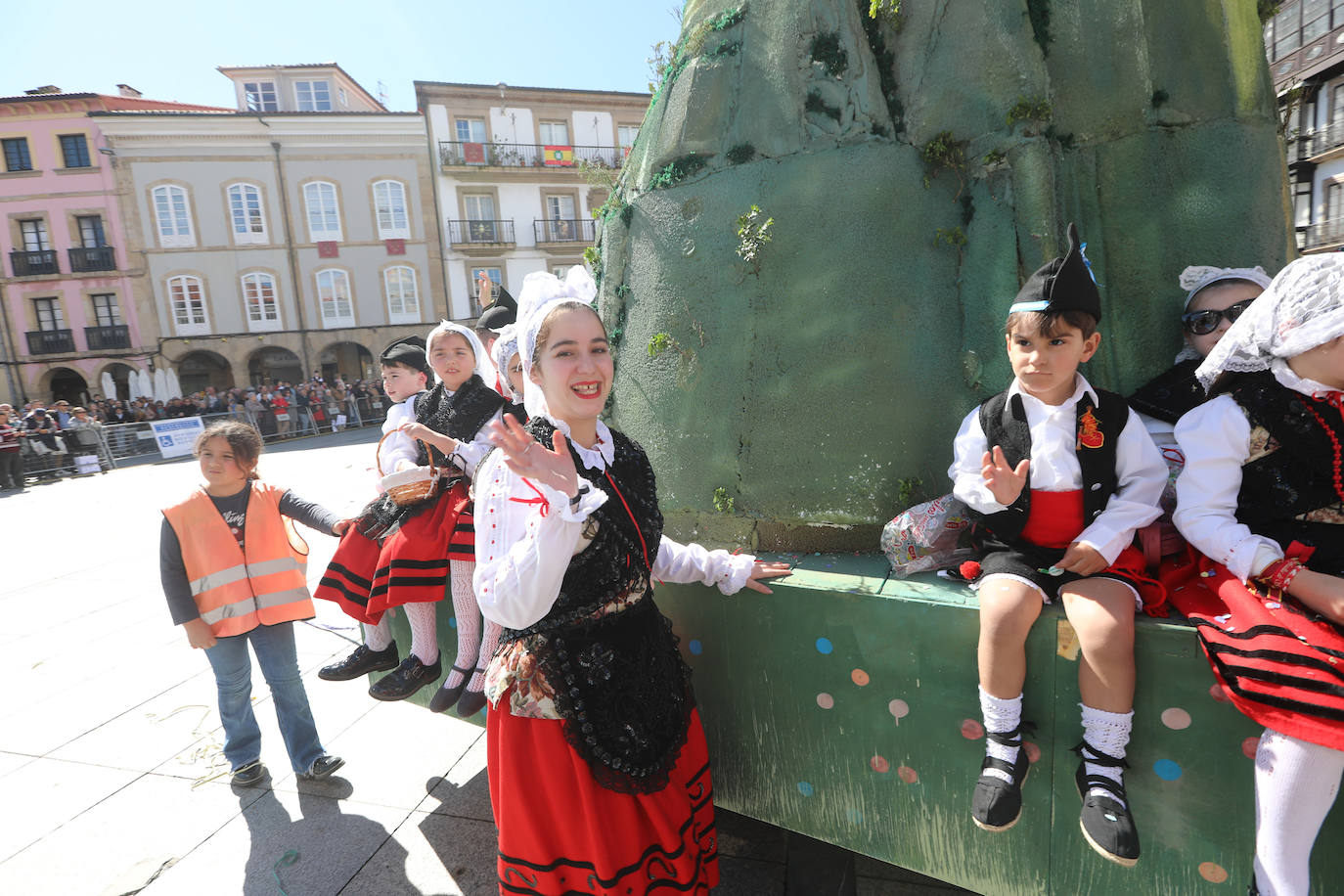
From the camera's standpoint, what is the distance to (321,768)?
3.39 meters

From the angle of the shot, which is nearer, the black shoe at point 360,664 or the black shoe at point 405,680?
the black shoe at point 405,680

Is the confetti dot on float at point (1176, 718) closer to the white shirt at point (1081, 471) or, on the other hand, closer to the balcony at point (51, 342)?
the white shirt at point (1081, 471)

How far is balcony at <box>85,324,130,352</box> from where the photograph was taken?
82.0ft

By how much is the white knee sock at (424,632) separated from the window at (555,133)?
2643 centimetres

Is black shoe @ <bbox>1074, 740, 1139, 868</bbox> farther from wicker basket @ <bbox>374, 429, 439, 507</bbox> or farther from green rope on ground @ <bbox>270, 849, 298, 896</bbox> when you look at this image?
green rope on ground @ <bbox>270, 849, 298, 896</bbox>

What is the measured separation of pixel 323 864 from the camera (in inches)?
112

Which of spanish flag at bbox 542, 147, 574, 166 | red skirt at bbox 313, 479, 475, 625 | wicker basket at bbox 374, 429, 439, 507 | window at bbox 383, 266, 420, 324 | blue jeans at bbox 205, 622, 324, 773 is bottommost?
blue jeans at bbox 205, 622, 324, 773

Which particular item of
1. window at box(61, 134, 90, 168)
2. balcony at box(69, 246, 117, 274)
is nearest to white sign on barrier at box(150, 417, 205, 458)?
balcony at box(69, 246, 117, 274)

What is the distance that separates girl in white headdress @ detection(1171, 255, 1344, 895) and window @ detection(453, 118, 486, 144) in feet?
90.3

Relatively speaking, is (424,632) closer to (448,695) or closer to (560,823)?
(448,695)

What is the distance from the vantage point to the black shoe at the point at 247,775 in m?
3.38

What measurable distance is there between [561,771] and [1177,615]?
171 centimetres

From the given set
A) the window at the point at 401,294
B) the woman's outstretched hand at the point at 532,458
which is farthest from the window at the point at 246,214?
the woman's outstretched hand at the point at 532,458

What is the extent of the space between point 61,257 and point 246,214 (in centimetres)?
706
